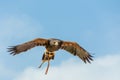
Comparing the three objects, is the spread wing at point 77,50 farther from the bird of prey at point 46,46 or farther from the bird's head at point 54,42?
the bird's head at point 54,42

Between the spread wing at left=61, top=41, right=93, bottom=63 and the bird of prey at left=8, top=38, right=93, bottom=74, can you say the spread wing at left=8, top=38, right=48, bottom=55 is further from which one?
the spread wing at left=61, top=41, right=93, bottom=63

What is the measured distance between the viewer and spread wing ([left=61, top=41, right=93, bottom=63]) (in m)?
22.1

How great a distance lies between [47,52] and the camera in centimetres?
2091

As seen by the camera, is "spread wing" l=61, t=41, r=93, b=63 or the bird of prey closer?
the bird of prey

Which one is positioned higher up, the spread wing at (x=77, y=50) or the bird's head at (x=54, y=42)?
the spread wing at (x=77, y=50)

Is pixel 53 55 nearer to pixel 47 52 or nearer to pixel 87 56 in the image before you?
pixel 47 52

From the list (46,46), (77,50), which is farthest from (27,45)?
(77,50)

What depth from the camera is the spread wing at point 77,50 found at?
22.1 m

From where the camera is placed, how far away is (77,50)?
23109mm

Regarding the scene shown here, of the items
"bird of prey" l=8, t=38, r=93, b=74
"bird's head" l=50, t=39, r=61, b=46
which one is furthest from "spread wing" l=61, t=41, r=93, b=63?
"bird's head" l=50, t=39, r=61, b=46

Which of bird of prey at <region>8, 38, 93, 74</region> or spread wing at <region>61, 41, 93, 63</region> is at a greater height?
spread wing at <region>61, 41, 93, 63</region>

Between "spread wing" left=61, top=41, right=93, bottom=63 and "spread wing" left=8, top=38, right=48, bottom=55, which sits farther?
"spread wing" left=61, top=41, right=93, bottom=63

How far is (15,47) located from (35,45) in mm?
1158

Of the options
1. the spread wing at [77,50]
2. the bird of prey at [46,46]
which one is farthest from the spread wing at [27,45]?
the spread wing at [77,50]
